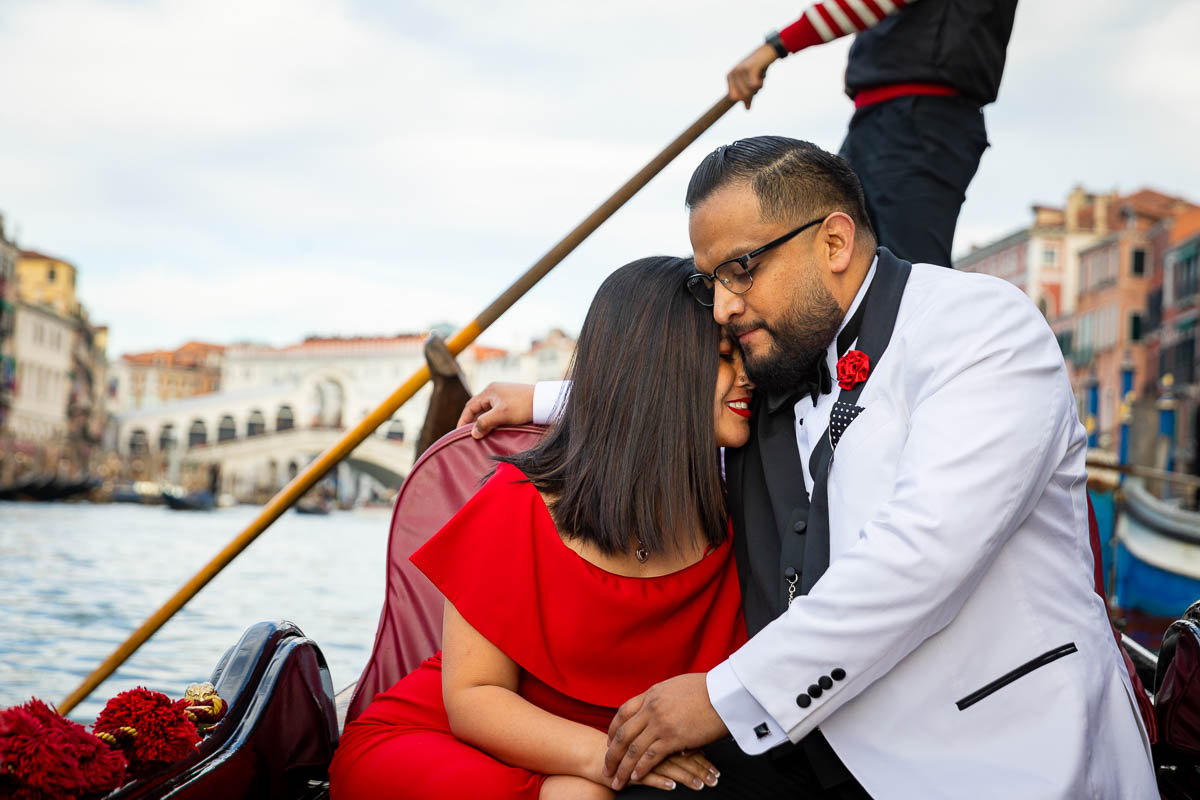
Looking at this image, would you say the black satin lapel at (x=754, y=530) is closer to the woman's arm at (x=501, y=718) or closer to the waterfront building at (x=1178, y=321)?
the woman's arm at (x=501, y=718)

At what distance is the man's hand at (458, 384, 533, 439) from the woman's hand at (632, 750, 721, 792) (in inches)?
19.7

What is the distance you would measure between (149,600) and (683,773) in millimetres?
9093

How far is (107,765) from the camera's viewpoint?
76 centimetres

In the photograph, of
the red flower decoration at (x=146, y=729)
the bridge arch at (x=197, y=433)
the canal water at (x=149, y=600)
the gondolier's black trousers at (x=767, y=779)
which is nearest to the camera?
the red flower decoration at (x=146, y=729)

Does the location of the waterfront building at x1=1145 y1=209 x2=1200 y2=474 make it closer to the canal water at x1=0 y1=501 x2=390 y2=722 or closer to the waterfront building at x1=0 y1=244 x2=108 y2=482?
the canal water at x1=0 y1=501 x2=390 y2=722

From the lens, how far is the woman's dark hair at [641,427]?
1.04 m

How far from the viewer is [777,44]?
1688 millimetres

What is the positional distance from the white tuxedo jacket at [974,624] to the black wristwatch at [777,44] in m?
0.84

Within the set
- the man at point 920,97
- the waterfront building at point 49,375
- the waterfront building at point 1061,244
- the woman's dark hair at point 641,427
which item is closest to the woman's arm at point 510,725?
the woman's dark hair at point 641,427

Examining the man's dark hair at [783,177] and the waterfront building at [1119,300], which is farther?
the waterfront building at [1119,300]

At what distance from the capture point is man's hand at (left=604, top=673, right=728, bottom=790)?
0.87 metres

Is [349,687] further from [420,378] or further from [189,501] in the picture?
[189,501]

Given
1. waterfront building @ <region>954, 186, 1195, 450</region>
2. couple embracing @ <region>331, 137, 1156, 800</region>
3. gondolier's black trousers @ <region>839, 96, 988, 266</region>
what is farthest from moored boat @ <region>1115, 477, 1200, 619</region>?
waterfront building @ <region>954, 186, 1195, 450</region>

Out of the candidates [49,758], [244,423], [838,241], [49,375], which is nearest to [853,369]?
[838,241]
